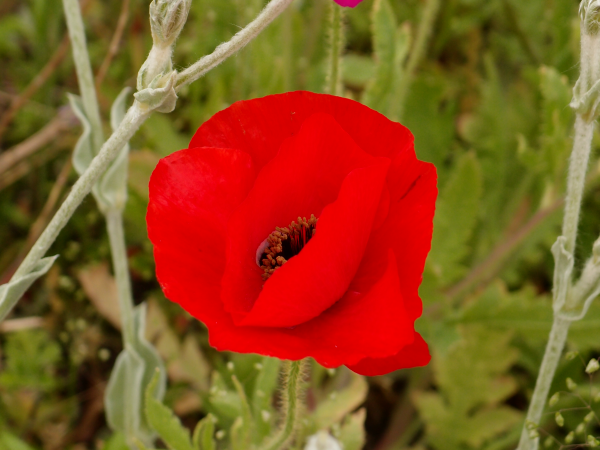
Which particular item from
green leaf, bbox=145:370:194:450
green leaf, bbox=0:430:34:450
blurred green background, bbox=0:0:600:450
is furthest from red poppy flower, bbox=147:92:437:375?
green leaf, bbox=0:430:34:450

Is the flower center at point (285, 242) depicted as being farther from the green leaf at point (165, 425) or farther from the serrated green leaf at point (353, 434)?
the serrated green leaf at point (353, 434)

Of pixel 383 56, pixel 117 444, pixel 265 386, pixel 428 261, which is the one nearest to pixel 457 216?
pixel 428 261

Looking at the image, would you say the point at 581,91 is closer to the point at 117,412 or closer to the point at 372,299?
the point at 372,299

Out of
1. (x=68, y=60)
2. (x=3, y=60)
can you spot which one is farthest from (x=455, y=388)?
(x=3, y=60)

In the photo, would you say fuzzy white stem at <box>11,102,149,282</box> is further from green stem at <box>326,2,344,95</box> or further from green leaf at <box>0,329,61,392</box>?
green leaf at <box>0,329,61,392</box>

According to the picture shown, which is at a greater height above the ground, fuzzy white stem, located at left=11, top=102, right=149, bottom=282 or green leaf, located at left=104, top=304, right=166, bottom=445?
fuzzy white stem, located at left=11, top=102, right=149, bottom=282

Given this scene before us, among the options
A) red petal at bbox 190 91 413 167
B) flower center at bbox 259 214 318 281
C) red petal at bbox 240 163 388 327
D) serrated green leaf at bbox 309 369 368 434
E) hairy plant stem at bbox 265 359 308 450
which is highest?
red petal at bbox 190 91 413 167
